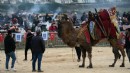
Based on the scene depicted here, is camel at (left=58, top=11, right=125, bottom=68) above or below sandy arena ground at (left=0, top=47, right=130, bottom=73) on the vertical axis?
above

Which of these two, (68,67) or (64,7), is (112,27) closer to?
(68,67)

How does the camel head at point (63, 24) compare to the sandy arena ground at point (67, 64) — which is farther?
the camel head at point (63, 24)

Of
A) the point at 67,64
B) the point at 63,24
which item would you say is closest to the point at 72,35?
the point at 63,24

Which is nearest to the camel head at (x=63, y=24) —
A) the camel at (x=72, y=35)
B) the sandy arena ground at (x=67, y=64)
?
the camel at (x=72, y=35)

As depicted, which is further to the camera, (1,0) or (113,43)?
(1,0)

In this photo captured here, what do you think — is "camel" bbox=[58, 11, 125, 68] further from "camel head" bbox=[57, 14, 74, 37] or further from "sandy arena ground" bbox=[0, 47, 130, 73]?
"sandy arena ground" bbox=[0, 47, 130, 73]

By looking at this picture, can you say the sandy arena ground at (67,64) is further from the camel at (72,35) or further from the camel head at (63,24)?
the camel head at (63,24)

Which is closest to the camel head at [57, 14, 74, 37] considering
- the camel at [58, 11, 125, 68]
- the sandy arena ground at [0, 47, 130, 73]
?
the camel at [58, 11, 125, 68]

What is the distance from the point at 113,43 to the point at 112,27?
2.97 feet

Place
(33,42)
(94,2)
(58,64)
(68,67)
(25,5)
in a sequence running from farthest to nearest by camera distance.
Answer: (94,2)
(25,5)
(58,64)
(68,67)
(33,42)

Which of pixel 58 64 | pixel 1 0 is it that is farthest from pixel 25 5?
pixel 58 64

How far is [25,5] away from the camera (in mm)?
59344

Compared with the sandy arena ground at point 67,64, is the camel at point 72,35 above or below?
above

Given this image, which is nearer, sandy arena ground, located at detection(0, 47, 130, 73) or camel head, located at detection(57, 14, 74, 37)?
sandy arena ground, located at detection(0, 47, 130, 73)
